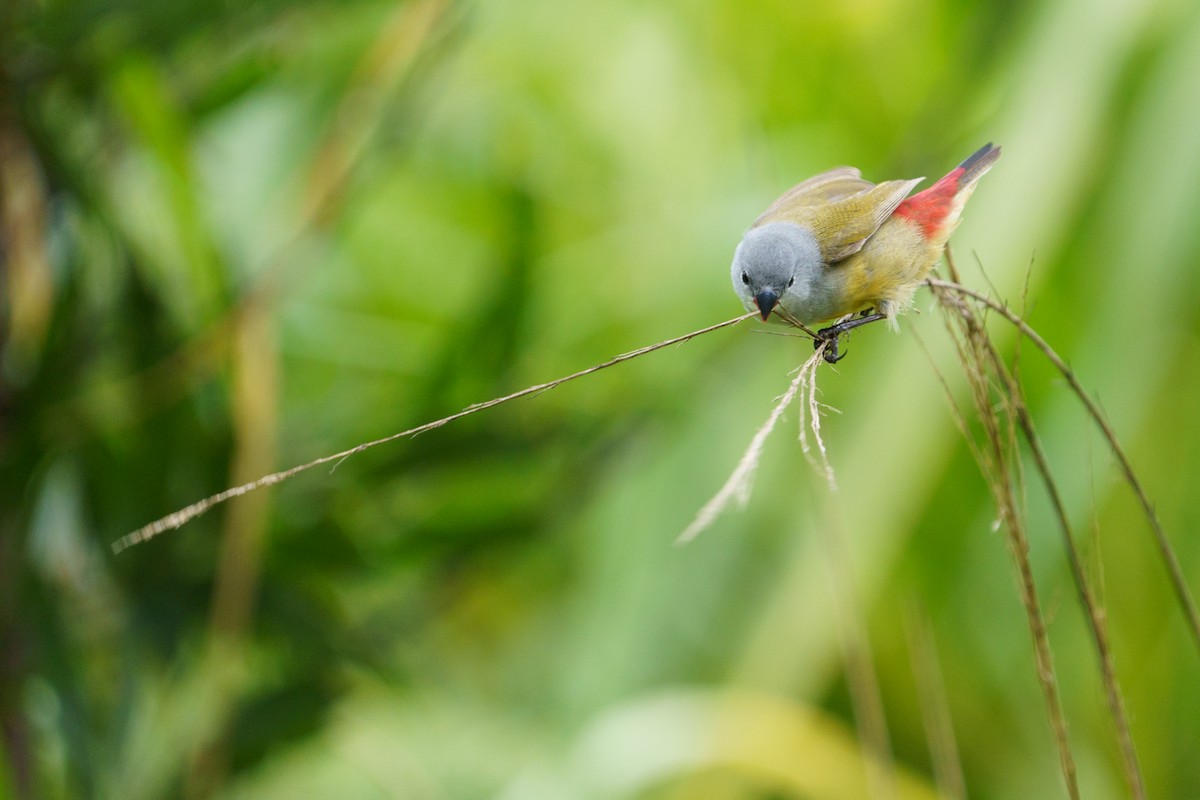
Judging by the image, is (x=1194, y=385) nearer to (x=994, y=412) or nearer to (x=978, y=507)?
(x=978, y=507)

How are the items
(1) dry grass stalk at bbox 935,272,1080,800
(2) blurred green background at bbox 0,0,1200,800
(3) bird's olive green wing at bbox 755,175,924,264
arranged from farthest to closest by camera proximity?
(2) blurred green background at bbox 0,0,1200,800
(3) bird's olive green wing at bbox 755,175,924,264
(1) dry grass stalk at bbox 935,272,1080,800

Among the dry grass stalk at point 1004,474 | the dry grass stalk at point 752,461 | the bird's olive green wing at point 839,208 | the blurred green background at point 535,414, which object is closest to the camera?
the dry grass stalk at point 752,461

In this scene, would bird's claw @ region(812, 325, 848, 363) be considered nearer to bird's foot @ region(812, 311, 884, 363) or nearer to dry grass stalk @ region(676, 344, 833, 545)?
bird's foot @ region(812, 311, 884, 363)

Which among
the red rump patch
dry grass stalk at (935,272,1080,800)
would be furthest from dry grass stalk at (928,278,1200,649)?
the red rump patch

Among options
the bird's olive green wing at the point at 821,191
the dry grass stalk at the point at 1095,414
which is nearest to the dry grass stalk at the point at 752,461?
the dry grass stalk at the point at 1095,414

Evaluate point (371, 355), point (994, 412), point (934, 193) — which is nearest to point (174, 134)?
point (371, 355)

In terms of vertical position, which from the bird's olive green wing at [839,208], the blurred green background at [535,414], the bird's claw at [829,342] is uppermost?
the blurred green background at [535,414]

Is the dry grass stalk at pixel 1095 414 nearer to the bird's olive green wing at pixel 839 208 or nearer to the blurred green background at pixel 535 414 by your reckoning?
the bird's olive green wing at pixel 839 208

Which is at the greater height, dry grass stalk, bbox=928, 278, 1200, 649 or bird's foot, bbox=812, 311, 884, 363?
bird's foot, bbox=812, 311, 884, 363

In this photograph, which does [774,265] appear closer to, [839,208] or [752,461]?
[839,208]
